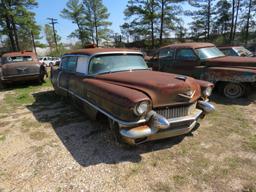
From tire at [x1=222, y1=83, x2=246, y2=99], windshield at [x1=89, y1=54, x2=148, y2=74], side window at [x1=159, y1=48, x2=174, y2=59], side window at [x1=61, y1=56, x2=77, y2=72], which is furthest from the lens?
side window at [x1=159, y1=48, x2=174, y2=59]

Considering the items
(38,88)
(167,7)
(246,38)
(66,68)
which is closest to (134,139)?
(66,68)

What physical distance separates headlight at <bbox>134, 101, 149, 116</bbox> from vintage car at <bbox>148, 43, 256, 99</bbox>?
14.0ft

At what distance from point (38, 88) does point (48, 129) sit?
5204mm

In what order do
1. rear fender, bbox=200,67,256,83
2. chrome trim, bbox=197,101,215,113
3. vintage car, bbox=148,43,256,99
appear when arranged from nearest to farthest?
chrome trim, bbox=197,101,215,113, rear fender, bbox=200,67,256,83, vintage car, bbox=148,43,256,99

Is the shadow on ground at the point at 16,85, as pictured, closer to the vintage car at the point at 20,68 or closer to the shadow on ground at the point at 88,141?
the vintage car at the point at 20,68

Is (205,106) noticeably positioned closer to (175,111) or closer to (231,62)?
(175,111)

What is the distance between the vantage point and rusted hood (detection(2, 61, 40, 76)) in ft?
29.7

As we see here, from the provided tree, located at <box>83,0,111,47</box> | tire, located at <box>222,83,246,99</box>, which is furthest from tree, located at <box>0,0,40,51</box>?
tire, located at <box>222,83,246,99</box>

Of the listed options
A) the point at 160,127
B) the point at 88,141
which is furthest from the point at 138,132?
the point at 88,141

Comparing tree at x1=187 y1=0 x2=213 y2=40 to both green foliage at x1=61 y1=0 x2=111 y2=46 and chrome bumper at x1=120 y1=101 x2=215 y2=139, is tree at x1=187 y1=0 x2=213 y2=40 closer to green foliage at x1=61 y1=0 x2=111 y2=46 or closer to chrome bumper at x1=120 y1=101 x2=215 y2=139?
green foliage at x1=61 y1=0 x2=111 y2=46

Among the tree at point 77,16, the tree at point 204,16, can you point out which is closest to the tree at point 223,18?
the tree at point 204,16

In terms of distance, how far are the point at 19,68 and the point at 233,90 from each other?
27.8 feet

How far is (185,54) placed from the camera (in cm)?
756

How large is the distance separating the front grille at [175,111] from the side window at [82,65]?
2052 millimetres
